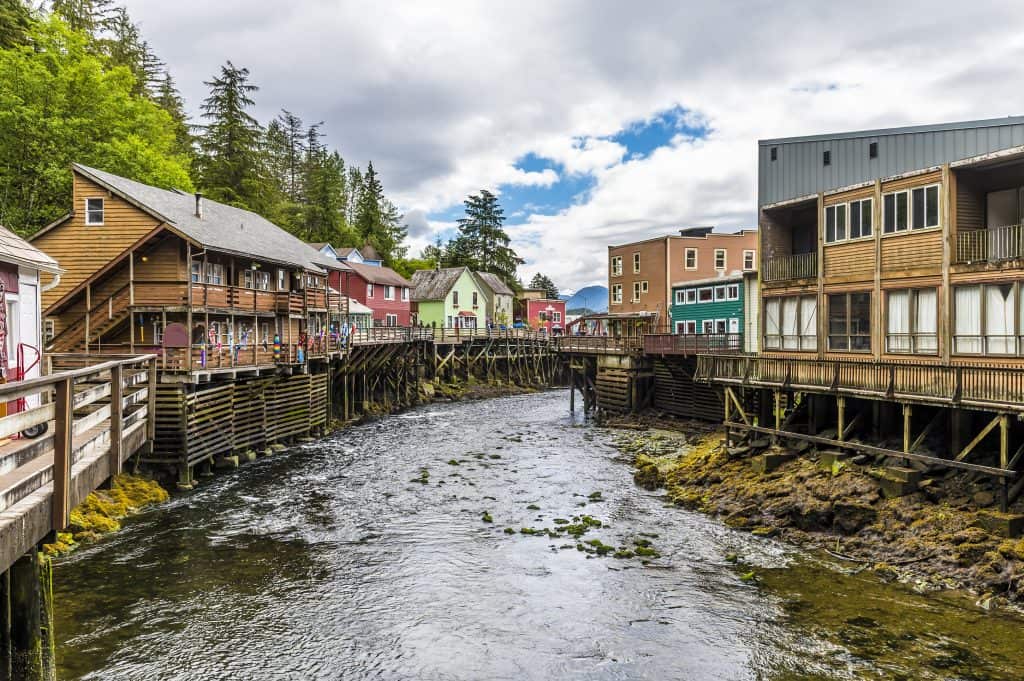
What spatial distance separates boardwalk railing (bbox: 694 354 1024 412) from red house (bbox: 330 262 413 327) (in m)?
37.8

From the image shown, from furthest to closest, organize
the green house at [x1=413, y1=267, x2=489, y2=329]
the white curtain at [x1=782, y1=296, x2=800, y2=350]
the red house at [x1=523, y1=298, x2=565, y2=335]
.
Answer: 1. the red house at [x1=523, y1=298, x2=565, y2=335]
2. the green house at [x1=413, y1=267, x2=489, y2=329]
3. the white curtain at [x1=782, y1=296, x2=800, y2=350]

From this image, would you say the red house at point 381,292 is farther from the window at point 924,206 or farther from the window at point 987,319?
the window at point 987,319

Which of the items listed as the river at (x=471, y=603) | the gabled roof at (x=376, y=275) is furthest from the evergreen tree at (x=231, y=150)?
the river at (x=471, y=603)

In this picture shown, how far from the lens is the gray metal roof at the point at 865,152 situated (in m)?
18.4

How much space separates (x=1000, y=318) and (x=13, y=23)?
4507cm

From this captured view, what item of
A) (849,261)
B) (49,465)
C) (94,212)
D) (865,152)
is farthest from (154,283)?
(865,152)

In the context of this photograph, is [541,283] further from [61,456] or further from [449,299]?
[61,456]

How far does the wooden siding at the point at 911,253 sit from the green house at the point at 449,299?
4856cm

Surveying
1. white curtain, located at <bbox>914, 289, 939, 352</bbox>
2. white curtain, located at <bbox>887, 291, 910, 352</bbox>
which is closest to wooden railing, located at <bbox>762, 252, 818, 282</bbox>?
white curtain, located at <bbox>887, 291, 910, 352</bbox>

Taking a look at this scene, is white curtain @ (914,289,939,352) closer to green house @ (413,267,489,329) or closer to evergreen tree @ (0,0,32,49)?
evergreen tree @ (0,0,32,49)

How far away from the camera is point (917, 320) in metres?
19.8

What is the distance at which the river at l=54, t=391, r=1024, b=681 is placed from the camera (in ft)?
35.4

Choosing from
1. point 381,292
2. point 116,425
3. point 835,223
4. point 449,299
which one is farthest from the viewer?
point 449,299

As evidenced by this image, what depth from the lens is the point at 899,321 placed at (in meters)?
20.4
